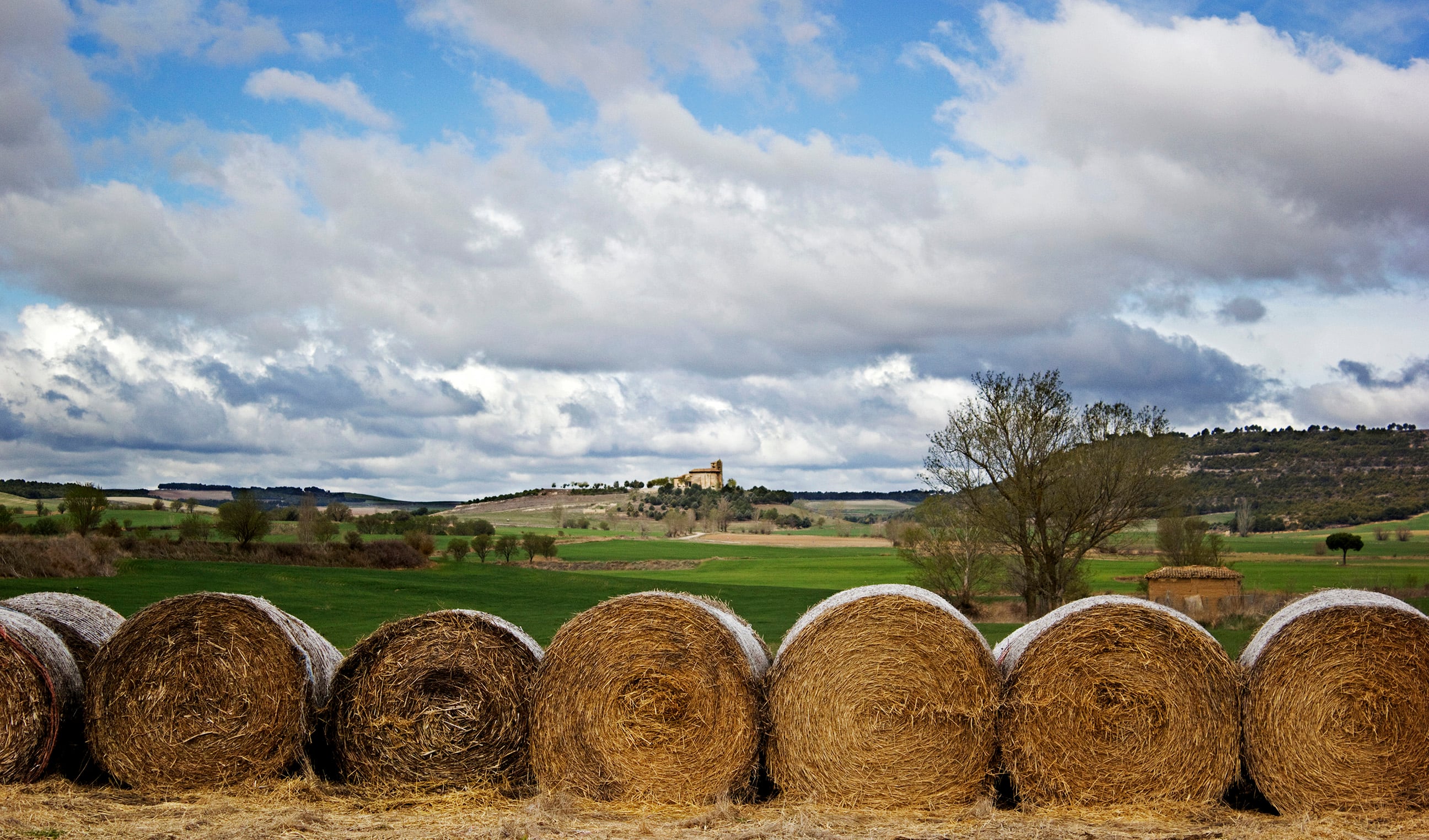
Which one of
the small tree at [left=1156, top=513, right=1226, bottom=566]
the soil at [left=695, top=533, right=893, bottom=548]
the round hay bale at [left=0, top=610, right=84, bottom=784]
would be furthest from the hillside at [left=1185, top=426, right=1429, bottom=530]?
the round hay bale at [left=0, top=610, right=84, bottom=784]

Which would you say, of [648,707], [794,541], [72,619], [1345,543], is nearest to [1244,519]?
[1345,543]

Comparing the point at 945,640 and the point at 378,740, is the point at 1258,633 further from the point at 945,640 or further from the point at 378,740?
the point at 378,740

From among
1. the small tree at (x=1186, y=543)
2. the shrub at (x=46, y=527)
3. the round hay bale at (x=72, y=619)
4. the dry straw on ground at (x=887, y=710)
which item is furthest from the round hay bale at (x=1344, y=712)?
the shrub at (x=46, y=527)

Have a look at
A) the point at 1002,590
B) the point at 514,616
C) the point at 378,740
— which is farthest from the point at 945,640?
the point at 1002,590

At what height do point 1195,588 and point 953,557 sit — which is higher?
point 953,557

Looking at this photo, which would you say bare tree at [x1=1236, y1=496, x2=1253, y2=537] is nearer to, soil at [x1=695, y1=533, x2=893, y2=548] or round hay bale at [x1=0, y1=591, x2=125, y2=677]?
soil at [x1=695, y1=533, x2=893, y2=548]

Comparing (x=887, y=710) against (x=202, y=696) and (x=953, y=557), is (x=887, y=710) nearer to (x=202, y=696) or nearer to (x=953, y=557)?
(x=202, y=696)

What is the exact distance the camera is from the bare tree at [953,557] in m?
43.6

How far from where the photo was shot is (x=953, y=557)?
44562 mm

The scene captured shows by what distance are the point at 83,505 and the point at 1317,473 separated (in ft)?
340

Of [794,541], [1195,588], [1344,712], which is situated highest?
[1344,712]

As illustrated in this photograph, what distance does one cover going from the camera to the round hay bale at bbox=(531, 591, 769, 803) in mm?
8453

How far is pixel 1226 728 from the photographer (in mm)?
8258

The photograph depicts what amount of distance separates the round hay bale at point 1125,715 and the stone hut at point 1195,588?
2918 cm
